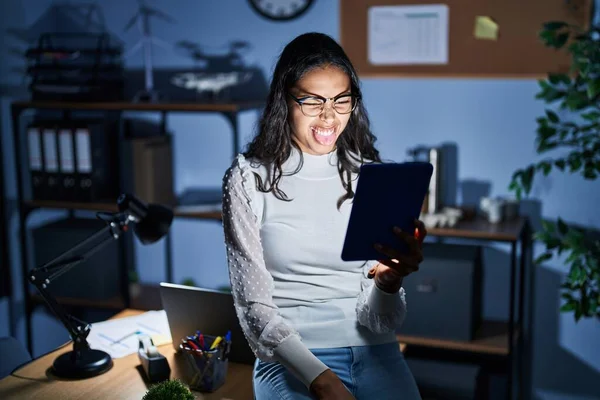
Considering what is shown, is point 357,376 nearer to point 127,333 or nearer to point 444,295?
point 127,333

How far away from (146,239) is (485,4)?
5.43 ft

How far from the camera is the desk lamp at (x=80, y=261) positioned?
5.67 feet

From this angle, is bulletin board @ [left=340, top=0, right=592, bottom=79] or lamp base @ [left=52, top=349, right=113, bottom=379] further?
bulletin board @ [left=340, top=0, right=592, bottom=79]

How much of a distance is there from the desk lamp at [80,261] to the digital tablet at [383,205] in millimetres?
525

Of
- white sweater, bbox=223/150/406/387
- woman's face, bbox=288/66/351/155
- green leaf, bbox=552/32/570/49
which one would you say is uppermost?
green leaf, bbox=552/32/570/49

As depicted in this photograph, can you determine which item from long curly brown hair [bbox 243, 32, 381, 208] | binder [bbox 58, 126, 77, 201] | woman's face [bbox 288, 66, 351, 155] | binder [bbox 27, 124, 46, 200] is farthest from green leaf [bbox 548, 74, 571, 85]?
binder [bbox 27, 124, 46, 200]

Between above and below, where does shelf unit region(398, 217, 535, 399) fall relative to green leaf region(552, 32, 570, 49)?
below

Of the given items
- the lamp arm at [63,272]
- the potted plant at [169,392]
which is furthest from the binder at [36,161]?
the potted plant at [169,392]

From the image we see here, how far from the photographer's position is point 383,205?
1533 millimetres

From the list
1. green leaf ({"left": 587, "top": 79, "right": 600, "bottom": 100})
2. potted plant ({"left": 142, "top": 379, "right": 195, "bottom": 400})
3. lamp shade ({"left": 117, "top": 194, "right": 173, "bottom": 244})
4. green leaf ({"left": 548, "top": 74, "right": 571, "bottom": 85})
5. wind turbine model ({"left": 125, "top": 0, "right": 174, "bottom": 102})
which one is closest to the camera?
potted plant ({"left": 142, "top": 379, "right": 195, "bottom": 400})

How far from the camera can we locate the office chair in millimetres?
2008

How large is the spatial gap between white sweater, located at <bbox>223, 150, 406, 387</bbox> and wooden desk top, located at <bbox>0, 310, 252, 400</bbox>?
0.11 m

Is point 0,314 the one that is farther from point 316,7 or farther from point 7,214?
point 316,7

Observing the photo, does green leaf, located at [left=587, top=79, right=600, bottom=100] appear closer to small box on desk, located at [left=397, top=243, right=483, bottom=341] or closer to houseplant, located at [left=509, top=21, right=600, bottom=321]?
houseplant, located at [left=509, top=21, right=600, bottom=321]
